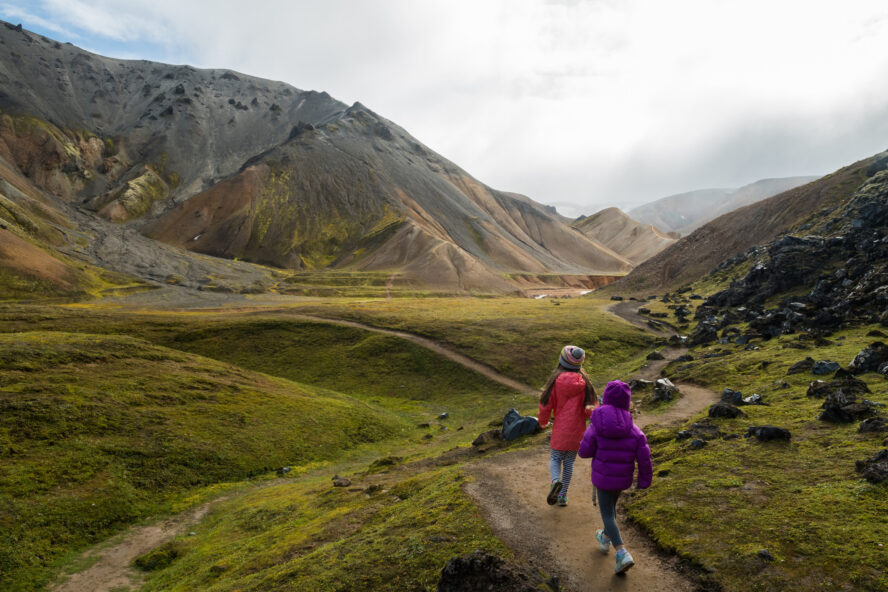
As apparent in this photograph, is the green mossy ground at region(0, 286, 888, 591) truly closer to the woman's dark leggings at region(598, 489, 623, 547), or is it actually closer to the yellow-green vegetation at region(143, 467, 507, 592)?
the yellow-green vegetation at region(143, 467, 507, 592)

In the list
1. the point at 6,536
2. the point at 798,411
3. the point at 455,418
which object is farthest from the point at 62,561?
the point at 798,411

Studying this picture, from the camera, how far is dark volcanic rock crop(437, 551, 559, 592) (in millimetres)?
10672

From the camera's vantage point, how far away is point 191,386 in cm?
4375

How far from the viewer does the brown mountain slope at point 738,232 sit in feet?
362

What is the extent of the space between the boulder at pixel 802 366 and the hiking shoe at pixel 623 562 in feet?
90.8

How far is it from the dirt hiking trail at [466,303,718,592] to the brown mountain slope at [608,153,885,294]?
11816 centimetres

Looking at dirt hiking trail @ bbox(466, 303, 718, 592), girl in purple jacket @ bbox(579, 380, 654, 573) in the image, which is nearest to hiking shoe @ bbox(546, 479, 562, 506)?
dirt hiking trail @ bbox(466, 303, 718, 592)

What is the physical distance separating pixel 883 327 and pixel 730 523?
3783 cm

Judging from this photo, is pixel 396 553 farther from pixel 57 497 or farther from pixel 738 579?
pixel 57 497

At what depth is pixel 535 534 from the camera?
14445 mm

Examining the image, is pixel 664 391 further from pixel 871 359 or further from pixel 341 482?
pixel 341 482

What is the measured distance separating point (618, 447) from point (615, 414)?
870 millimetres

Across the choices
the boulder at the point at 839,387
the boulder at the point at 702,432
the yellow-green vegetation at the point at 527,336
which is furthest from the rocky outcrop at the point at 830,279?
the yellow-green vegetation at the point at 527,336

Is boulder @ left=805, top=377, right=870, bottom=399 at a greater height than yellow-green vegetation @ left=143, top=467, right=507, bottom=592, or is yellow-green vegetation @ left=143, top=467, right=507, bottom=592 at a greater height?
boulder @ left=805, top=377, right=870, bottom=399
